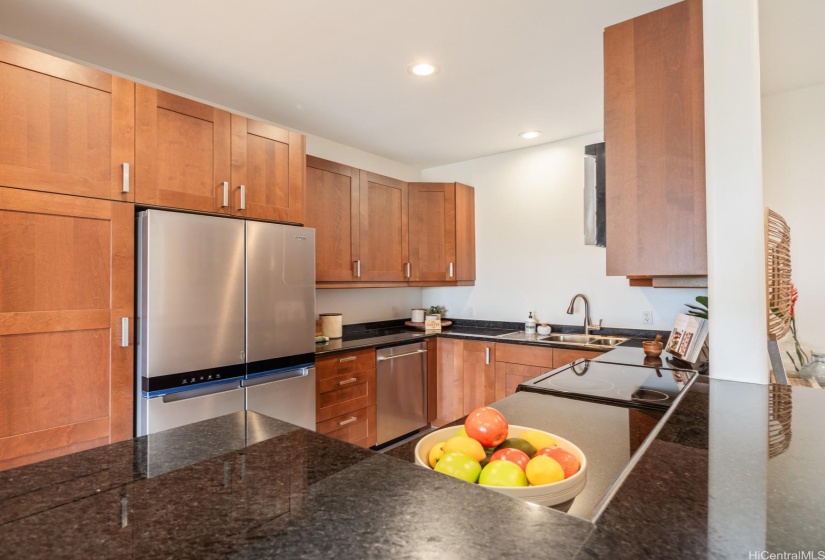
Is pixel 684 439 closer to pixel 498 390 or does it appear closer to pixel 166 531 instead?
pixel 166 531

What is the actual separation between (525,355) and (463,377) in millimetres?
602

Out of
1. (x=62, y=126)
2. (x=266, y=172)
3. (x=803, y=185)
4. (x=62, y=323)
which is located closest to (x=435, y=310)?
(x=266, y=172)

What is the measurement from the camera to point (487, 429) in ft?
2.80

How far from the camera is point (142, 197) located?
1.98 meters

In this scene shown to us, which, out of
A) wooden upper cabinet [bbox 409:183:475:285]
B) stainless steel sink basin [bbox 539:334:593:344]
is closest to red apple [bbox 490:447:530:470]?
stainless steel sink basin [bbox 539:334:593:344]

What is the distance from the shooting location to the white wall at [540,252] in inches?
133

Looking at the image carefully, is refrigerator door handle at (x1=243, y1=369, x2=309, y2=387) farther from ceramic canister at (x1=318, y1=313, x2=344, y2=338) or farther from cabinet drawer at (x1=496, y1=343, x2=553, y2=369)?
cabinet drawer at (x1=496, y1=343, x2=553, y2=369)

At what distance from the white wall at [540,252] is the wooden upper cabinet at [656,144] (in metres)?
1.87

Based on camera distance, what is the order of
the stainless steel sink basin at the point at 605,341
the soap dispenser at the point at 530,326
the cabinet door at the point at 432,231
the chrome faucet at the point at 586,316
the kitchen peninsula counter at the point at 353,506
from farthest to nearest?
the cabinet door at the point at 432,231, the soap dispenser at the point at 530,326, the chrome faucet at the point at 586,316, the stainless steel sink basin at the point at 605,341, the kitchen peninsula counter at the point at 353,506

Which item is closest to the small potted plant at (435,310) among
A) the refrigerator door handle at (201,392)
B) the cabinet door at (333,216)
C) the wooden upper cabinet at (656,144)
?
the cabinet door at (333,216)

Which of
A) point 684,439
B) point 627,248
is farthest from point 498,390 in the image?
point 684,439

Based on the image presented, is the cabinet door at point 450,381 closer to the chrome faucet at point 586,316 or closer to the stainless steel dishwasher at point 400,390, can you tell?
the stainless steel dishwasher at point 400,390

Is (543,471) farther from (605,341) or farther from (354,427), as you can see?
(605,341)

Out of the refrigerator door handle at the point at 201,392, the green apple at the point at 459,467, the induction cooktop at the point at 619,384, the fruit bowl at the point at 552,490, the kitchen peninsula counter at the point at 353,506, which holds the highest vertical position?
the kitchen peninsula counter at the point at 353,506
